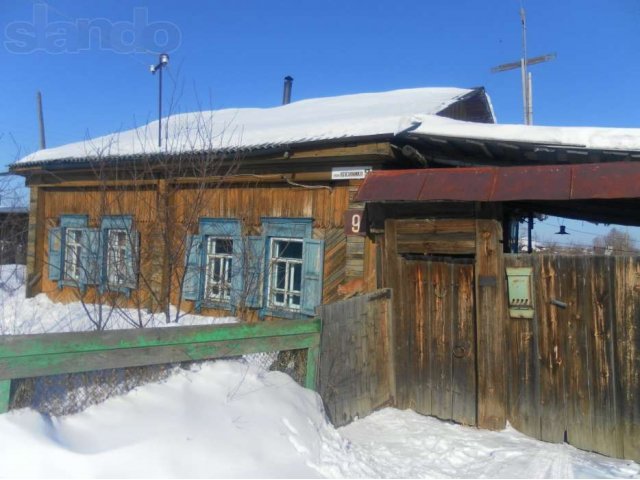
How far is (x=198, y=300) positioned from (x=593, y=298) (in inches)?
233

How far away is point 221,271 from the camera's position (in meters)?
8.23

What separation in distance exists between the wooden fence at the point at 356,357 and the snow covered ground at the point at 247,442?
22 centimetres

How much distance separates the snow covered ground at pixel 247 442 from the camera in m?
2.78

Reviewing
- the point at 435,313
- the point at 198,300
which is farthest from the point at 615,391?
the point at 198,300

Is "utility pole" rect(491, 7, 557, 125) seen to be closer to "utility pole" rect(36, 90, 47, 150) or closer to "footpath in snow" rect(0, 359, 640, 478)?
"footpath in snow" rect(0, 359, 640, 478)

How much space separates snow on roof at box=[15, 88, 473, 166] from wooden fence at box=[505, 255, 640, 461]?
2.55 metres

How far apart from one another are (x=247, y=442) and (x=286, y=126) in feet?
20.4

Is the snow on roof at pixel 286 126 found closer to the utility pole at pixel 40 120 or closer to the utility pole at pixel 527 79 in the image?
the utility pole at pixel 527 79

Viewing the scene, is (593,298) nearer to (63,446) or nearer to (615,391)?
(615,391)

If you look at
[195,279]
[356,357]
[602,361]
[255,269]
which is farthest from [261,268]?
[602,361]

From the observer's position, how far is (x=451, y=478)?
3.86m

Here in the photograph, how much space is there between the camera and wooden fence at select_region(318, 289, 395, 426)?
465cm

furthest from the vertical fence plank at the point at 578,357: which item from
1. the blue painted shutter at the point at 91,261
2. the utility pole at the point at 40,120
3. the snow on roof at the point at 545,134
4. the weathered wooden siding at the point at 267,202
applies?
the utility pole at the point at 40,120

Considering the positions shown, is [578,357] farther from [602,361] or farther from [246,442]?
[246,442]
